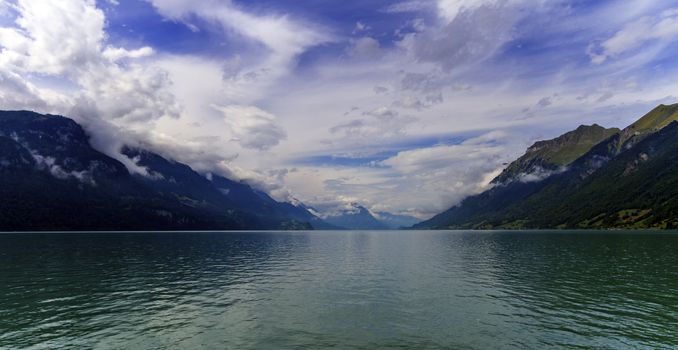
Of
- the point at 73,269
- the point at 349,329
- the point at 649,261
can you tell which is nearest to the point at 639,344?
the point at 349,329

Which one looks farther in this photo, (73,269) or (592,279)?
(73,269)

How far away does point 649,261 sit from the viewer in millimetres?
95938

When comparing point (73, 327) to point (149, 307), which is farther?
point (149, 307)

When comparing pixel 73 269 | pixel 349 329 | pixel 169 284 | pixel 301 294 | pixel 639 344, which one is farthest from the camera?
pixel 73 269

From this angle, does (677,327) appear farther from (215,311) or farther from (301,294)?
(215,311)

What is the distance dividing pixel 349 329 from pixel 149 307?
1028 inches

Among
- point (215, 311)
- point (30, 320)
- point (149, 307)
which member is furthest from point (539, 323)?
point (30, 320)

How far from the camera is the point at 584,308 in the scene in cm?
4656

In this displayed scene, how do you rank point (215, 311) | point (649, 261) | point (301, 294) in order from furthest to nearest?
point (649, 261), point (301, 294), point (215, 311)

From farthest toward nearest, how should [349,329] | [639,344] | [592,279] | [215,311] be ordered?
[592,279] → [215,311] → [349,329] → [639,344]

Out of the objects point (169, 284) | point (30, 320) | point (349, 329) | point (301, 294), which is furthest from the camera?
point (169, 284)

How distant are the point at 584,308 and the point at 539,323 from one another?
11431mm

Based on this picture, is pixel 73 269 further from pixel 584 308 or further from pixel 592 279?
pixel 592 279

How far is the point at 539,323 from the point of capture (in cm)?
3975
